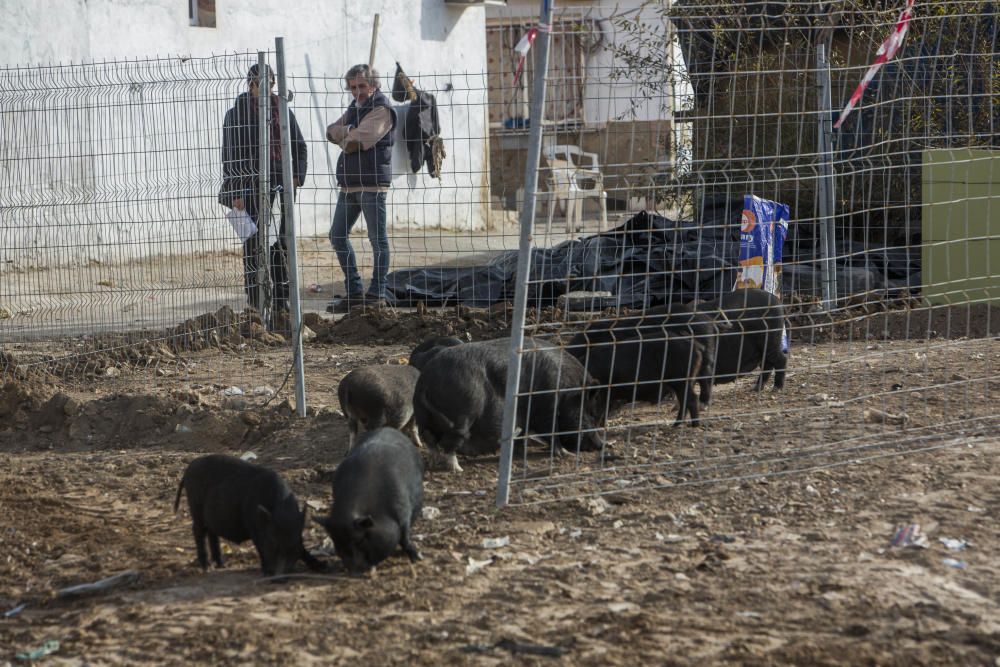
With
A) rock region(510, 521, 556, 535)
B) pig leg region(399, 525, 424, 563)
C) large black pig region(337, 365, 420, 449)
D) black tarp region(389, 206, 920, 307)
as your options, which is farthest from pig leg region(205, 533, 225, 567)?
black tarp region(389, 206, 920, 307)

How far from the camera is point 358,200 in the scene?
9.77 metres

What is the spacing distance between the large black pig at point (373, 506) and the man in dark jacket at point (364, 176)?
148 inches

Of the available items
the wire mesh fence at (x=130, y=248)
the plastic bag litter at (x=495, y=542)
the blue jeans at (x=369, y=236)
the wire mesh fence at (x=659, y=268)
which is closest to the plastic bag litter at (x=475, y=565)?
the plastic bag litter at (x=495, y=542)

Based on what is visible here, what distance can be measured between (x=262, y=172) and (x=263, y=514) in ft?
12.0

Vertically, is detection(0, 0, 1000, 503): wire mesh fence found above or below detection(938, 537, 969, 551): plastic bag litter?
above

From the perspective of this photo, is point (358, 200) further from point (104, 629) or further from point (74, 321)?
point (104, 629)

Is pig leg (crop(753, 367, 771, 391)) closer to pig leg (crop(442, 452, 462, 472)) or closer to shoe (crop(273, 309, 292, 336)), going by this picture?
pig leg (crop(442, 452, 462, 472))

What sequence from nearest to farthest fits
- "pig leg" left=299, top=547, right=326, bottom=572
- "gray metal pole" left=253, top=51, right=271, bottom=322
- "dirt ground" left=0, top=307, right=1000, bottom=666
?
"dirt ground" left=0, top=307, right=1000, bottom=666
"pig leg" left=299, top=547, right=326, bottom=572
"gray metal pole" left=253, top=51, right=271, bottom=322

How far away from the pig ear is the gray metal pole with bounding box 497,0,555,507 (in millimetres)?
1134

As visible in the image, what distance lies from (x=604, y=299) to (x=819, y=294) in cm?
185

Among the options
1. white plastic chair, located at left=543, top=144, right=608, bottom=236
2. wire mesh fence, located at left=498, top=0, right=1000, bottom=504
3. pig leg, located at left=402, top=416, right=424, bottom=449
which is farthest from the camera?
pig leg, located at left=402, top=416, right=424, bottom=449

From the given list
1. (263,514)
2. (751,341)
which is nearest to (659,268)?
(751,341)

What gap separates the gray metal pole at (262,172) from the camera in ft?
24.9

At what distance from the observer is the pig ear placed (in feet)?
15.3
